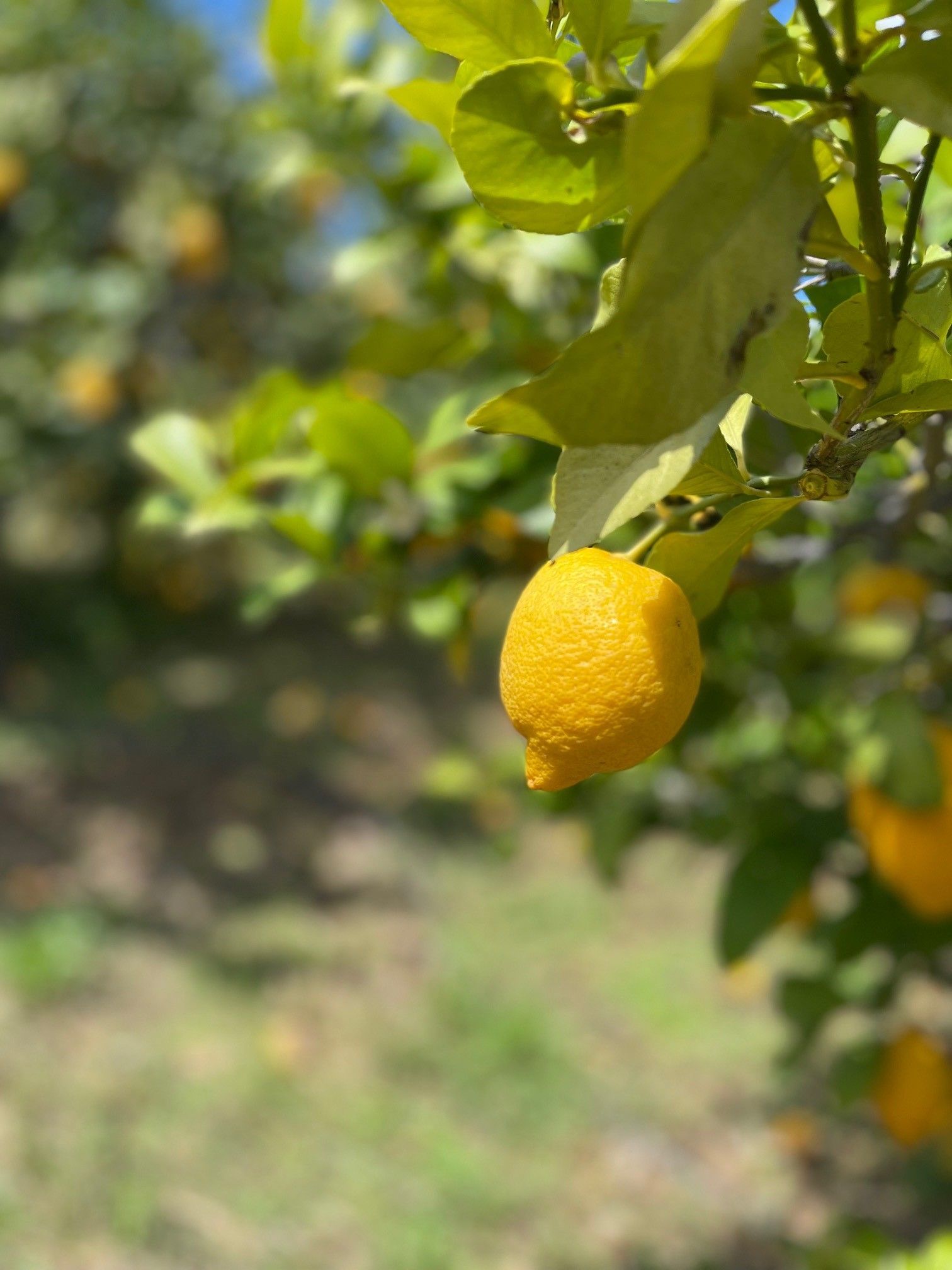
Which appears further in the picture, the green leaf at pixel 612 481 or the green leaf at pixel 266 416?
the green leaf at pixel 266 416

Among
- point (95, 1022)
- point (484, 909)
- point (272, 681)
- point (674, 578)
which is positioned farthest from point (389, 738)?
point (674, 578)

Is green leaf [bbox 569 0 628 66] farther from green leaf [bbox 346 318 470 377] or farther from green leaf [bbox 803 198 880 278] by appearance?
green leaf [bbox 346 318 470 377]

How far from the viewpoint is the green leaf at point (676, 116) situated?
0.24 meters

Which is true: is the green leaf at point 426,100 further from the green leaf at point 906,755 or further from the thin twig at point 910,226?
the green leaf at point 906,755

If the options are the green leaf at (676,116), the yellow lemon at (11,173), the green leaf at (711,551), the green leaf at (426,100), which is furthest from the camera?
the yellow lemon at (11,173)

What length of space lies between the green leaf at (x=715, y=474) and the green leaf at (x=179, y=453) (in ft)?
1.48

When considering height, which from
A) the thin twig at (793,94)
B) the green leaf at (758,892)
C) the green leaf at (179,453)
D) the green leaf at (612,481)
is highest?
the thin twig at (793,94)

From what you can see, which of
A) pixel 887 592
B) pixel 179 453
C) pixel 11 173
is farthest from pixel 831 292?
pixel 11 173

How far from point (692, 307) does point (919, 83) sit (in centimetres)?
8

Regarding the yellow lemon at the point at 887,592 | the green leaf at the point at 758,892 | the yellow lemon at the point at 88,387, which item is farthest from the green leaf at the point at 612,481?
the yellow lemon at the point at 88,387

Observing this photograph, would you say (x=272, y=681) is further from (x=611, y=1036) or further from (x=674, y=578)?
(x=674, y=578)

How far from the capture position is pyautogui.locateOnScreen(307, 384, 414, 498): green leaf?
0.65 meters

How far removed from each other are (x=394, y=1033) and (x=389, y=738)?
132 centimetres

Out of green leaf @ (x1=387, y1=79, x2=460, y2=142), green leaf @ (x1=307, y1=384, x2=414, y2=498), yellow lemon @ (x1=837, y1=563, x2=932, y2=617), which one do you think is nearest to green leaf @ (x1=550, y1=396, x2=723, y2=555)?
green leaf @ (x1=387, y1=79, x2=460, y2=142)
